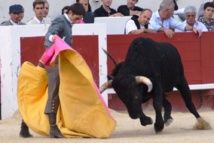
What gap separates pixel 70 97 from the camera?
823 cm

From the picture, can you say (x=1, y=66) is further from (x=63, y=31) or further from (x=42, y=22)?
(x=63, y=31)

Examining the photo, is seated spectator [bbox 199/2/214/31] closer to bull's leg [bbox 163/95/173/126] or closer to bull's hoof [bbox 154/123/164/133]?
bull's leg [bbox 163/95/173/126]

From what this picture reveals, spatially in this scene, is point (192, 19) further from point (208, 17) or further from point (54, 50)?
point (54, 50)

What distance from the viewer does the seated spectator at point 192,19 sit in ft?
38.6

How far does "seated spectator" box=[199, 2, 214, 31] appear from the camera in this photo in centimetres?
1229

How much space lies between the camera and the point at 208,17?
40.5 feet

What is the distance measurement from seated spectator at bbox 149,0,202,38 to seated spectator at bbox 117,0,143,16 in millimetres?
1369

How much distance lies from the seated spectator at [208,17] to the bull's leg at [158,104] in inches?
149

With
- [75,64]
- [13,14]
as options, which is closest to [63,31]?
[75,64]

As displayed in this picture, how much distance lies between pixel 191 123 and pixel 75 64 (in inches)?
82.9

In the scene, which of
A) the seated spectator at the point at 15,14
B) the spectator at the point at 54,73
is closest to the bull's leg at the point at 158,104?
the spectator at the point at 54,73

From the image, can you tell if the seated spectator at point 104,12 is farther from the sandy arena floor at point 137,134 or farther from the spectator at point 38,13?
the sandy arena floor at point 137,134

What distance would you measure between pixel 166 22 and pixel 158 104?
3.27 meters

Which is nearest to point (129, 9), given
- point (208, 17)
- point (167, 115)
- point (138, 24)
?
point (208, 17)
